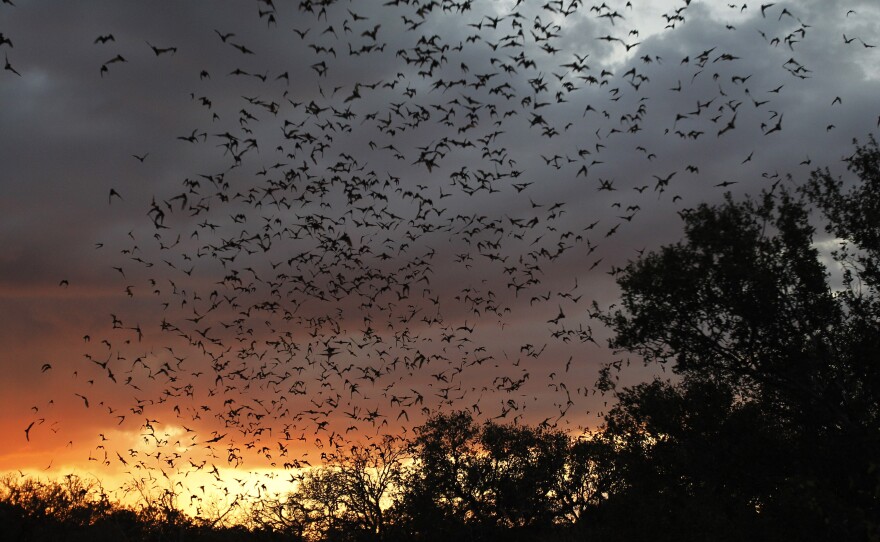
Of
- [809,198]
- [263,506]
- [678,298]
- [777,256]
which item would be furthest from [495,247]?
[263,506]

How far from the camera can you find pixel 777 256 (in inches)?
1228

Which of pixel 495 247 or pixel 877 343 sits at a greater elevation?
pixel 495 247

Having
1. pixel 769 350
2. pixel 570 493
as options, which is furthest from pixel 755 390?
pixel 570 493

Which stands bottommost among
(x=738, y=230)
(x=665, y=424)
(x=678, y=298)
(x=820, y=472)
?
(x=820, y=472)

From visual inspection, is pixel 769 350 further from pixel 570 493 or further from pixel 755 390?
pixel 570 493

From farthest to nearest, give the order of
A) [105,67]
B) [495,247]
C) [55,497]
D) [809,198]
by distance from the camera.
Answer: [55,497] < [809,198] < [495,247] < [105,67]

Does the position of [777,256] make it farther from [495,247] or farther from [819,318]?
[495,247]

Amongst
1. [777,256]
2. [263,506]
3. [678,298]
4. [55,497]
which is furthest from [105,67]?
[55,497]

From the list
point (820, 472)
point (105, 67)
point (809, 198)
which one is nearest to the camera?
point (105, 67)

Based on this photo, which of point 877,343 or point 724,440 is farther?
point 724,440

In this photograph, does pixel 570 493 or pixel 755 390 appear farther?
pixel 570 493

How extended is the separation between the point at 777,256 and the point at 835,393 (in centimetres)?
587

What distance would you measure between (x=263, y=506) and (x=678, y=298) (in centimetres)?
4011

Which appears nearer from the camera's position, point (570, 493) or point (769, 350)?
point (769, 350)
